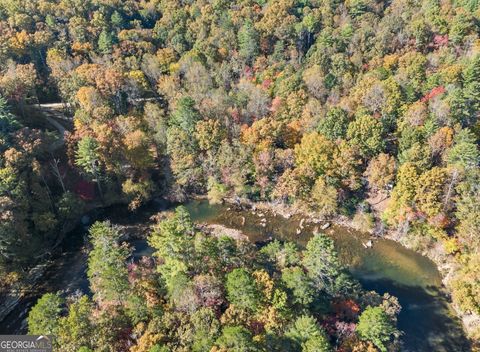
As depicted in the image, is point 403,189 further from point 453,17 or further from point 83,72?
point 83,72

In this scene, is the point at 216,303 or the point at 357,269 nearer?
the point at 216,303

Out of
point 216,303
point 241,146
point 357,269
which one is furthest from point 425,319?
point 241,146

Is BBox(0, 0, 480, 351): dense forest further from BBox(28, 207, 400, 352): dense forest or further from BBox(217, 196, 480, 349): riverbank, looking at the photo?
BBox(217, 196, 480, 349): riverbank

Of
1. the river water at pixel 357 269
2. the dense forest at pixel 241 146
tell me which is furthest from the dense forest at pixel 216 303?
the river water at pixel 357 269

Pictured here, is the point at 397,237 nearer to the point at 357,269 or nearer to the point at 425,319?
the point at 357,269

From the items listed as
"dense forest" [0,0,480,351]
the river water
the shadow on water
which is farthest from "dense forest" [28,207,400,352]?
the river water
